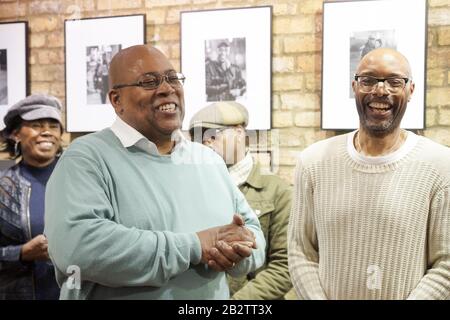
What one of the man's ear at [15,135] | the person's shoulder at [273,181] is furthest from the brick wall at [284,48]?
the man's ear at [15,135]

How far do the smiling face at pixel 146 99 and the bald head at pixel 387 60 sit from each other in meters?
0.42

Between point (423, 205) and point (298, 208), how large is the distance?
272mm

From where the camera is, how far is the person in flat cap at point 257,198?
133cm

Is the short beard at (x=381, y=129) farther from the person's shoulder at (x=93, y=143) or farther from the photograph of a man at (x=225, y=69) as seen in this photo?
the person's shoulder at (x=93, y=143)

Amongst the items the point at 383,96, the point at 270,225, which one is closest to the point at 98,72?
the point at 270,225

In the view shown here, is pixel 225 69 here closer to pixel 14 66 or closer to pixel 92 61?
pixel 92 61

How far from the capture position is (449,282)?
48.4 inches

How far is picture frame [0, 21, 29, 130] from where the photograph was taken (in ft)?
4.89

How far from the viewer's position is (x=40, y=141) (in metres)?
1.40

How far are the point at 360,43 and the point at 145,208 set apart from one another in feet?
2.01

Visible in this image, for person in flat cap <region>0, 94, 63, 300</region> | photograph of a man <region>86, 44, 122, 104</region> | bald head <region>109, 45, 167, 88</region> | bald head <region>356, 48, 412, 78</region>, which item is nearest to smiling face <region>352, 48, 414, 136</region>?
bald head <region>356, 48, 412, 78</region>

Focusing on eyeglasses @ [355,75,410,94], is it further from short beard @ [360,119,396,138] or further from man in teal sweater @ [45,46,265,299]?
man in teal sweater @ [45,46,265,299]

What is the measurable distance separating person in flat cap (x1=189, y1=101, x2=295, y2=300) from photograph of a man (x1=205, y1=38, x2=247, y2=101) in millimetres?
59
